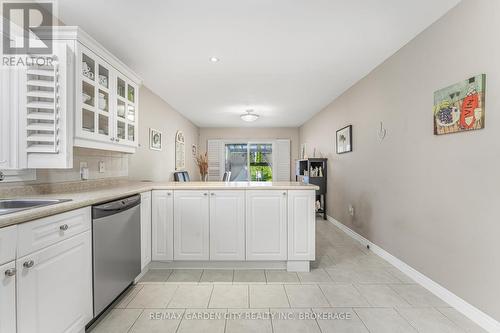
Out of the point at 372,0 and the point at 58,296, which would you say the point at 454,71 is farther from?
the point at 58,296

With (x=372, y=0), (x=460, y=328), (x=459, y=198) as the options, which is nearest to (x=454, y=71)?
(x=372, y=0)

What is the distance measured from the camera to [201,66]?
10.2 feet

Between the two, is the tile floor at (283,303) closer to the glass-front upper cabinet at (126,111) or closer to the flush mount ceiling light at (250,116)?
the glass-front upper cabinet at (126,111)

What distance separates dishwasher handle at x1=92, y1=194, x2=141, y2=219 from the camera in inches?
68.1

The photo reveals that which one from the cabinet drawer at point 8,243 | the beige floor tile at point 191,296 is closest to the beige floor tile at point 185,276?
the beige floor tile at point 191,296

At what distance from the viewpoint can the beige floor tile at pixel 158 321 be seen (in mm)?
1716

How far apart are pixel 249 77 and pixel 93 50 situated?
1.96m

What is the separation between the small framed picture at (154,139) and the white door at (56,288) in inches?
99.8

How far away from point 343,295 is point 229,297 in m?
0.99

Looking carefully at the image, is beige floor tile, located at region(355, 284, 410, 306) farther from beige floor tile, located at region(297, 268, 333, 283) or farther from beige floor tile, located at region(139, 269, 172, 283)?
beige floor tile, located at region(139, 269, 172, 283)

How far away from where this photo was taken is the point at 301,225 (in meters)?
2.61

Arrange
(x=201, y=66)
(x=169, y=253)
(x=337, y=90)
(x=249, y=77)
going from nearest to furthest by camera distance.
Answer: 1. (x=169, y=253)
2. (x=201, y=66)
3. (x=249, y=77)
4. (x=337, y=90)

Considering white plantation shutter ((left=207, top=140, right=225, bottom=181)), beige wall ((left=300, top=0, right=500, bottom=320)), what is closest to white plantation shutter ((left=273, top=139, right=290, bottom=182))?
white plantation shutter ((left=207, top=140, right=225, bottom=181))

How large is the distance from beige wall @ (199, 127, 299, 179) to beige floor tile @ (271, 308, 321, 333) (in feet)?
20.4
